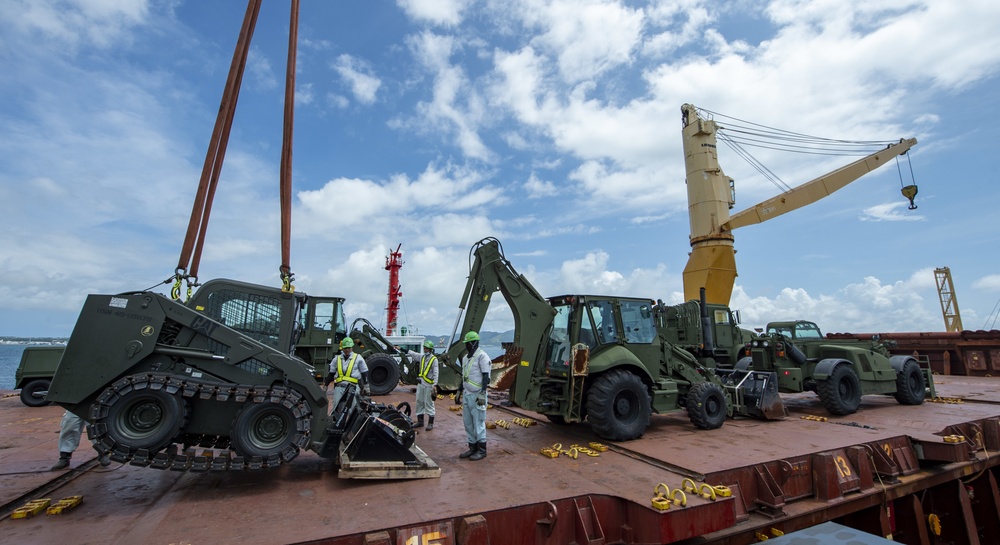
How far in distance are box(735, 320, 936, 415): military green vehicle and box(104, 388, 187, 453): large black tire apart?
8.65m

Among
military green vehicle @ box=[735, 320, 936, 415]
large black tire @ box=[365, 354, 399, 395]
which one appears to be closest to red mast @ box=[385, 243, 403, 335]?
large black tire @ box=[365, 354, 399, 395]

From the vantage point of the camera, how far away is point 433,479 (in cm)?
464

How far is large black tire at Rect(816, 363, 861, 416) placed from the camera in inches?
340

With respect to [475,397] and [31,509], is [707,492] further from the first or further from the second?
[31,509]

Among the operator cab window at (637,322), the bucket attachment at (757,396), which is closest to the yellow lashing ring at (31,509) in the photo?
the operator cab window at (637,322)

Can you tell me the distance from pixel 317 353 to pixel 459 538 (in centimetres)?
1000

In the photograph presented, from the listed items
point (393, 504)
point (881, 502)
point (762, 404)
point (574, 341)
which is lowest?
point (881, 502)

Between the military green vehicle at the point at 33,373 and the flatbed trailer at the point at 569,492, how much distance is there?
A: 15.4 ft

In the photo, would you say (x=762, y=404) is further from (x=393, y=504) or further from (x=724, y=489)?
(x=393, y=504)

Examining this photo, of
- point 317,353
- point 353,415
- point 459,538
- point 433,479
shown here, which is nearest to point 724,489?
point 459,538

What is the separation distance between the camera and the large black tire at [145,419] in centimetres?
411

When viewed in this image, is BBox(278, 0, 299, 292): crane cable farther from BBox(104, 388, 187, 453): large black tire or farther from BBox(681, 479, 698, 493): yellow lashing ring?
BBox(681, 479, 698, 493): yellow lashing ring

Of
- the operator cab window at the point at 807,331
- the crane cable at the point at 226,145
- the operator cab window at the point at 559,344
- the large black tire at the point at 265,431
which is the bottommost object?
the large black tire at the point at 265,431

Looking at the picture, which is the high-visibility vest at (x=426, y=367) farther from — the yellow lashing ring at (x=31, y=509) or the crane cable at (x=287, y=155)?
the yellow lashing ring at (x=31, y=509)
